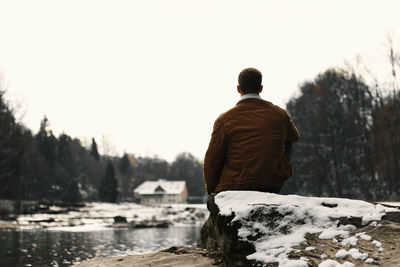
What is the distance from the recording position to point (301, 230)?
8.79 ft

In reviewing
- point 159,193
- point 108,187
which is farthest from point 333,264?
point 159,193

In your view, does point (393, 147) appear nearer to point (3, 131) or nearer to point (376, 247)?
point (376, 247)

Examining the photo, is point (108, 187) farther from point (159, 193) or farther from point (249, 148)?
point (249, 148)

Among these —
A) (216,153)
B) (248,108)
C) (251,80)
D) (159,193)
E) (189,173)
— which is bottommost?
(159,193)

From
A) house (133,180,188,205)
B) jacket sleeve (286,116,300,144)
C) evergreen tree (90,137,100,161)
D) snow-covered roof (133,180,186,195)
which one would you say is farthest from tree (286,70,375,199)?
snow-covered roof (133,180,186,195)

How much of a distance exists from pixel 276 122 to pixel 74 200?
50.8 meters

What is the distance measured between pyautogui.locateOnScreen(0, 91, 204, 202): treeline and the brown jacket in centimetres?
3647

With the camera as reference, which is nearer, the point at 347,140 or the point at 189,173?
the point at 347,140

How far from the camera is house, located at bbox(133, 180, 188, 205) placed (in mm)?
94125

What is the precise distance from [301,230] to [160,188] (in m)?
94.4

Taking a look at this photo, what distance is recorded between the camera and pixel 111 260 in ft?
13.1

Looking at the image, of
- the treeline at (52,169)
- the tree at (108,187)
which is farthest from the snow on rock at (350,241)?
the tree at (108,187)

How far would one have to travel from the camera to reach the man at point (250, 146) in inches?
127

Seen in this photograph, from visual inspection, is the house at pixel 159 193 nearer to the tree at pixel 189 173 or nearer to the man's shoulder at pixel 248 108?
the tree at pixel 189 173
